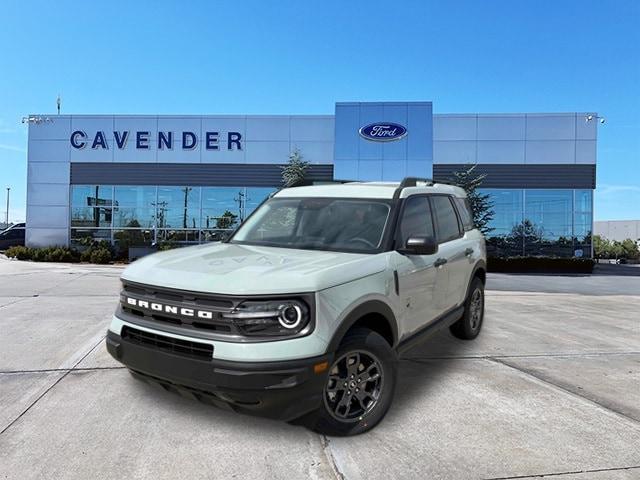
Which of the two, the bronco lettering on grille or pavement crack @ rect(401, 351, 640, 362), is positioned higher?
the bronco lettering on grille

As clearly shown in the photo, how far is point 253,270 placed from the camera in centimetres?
307

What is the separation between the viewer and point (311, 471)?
2.81 meters

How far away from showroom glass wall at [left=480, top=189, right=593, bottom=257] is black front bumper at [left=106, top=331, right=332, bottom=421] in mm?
23750

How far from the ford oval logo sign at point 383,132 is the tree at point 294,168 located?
11.7 feet

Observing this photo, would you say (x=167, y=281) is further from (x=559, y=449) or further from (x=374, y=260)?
(x=559, y=449)

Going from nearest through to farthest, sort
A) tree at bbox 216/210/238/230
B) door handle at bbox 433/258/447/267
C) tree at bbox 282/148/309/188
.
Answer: door handle at bbox 433/258/447/267 < tree at bbox 282/148/309/188 < tree at bbox 216/210/238/230

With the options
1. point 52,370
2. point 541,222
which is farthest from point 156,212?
point 52,370

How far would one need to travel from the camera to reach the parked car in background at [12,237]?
29109mm

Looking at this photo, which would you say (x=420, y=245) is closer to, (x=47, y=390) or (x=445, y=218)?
(x=445, y=218)

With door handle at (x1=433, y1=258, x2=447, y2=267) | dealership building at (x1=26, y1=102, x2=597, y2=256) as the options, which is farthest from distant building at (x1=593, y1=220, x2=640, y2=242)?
door handle at (x1=433, y1=258, x2=447, y2=267)

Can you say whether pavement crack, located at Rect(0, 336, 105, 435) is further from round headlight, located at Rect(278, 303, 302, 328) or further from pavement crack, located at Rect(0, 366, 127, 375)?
round headlight, located at Rect(278, 303, 302, 328)

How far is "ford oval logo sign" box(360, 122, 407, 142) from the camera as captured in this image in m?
24.4

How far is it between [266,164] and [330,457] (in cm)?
2338

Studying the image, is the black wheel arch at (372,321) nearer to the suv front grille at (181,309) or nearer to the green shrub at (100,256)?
the suv front grille at (181,309)
